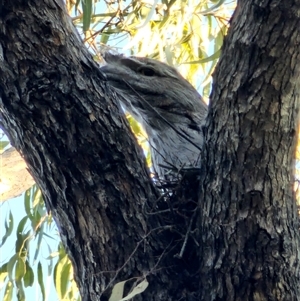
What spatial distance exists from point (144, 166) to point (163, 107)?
1.85ft

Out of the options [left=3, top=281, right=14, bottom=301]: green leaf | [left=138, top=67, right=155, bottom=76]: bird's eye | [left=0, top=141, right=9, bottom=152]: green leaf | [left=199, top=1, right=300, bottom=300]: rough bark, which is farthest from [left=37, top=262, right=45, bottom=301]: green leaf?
[left=199, top=1, right=300, bottom=300]: rough bark

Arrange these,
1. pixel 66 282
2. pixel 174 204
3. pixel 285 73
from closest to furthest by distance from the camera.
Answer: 1. pixel 285 73
2. pixel 174 204
3. pixel 66 282

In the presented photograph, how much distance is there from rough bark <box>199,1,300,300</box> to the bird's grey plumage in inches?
22.6

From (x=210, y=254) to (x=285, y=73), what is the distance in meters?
0.40

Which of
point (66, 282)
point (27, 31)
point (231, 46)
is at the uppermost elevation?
Answer: point (27, 31)

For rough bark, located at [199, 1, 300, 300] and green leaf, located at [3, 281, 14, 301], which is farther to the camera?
green leaf, located at [3, 281, 14, 301]

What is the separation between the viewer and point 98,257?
1.59 m

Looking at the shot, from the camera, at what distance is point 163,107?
7.23 ft

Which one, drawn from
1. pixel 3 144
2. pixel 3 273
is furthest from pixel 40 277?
pixel 3 144

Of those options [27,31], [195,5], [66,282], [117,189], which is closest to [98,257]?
[117,189]

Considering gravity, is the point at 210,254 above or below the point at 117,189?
below

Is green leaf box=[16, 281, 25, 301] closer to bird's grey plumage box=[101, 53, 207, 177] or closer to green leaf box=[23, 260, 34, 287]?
green leaf box=[23, 260, 34, 287]

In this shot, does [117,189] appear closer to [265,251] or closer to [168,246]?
[168,246]

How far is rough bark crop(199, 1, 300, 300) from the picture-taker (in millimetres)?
1480
